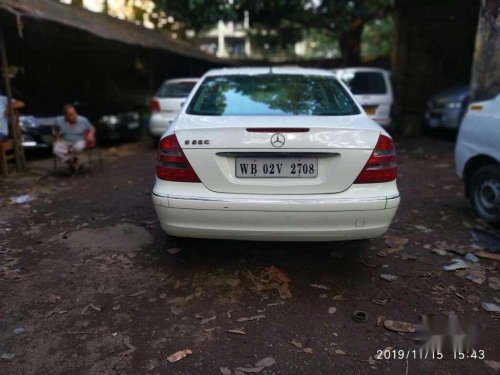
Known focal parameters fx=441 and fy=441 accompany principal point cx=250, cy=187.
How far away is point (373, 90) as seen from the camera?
11109mm

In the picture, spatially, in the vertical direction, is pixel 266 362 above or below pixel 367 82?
below

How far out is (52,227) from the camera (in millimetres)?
4672

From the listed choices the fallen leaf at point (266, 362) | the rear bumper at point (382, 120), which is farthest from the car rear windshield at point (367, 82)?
the fallen leaf at point (266, 362)

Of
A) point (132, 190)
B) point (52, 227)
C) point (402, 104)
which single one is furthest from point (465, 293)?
point (402, 104)

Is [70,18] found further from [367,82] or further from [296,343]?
[296,343]

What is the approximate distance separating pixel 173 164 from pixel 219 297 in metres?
1.01

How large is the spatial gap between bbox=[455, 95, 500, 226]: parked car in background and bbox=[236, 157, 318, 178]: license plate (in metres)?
2.43

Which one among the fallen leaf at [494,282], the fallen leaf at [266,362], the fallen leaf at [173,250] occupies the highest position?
the fallen leaf at [173,250]

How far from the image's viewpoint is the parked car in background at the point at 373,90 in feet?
35.1

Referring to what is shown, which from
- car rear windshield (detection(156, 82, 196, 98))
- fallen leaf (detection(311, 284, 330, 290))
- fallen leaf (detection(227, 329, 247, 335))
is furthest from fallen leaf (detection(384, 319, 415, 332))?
car rear windshield (detection(156, 82, 196, 98))

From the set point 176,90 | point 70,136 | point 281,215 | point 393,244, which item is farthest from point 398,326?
point 176,90

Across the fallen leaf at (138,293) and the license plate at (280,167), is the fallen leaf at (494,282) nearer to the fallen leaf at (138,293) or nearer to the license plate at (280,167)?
the license plate at (280,167)

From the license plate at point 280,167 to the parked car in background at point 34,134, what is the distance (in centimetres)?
656

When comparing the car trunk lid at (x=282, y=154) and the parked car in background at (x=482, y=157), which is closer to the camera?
the car trunk lid at (x=282, y=154)
